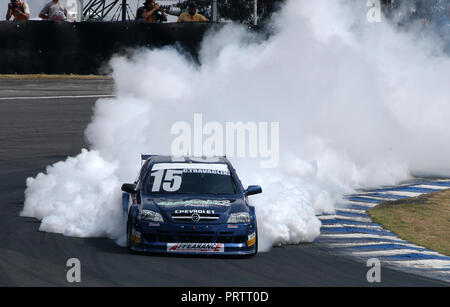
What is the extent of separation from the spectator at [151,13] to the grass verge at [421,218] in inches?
574

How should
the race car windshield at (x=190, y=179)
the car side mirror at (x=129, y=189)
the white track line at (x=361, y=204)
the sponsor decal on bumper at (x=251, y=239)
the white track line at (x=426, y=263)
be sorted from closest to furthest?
the sponsor decal on bumper at (x=251, y=239), the white track line at (x=426, y=263), the car side mirror at (x=129, y=189), the race car windshield at (x=190, y=179), the white track line at (x=361, y=204)

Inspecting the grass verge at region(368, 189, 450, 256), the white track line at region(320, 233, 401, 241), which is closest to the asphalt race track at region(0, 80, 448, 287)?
the white track line at region(320, 233, 401, 241)

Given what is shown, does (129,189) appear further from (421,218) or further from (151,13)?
(151,13)

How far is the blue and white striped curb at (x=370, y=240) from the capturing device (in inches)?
530

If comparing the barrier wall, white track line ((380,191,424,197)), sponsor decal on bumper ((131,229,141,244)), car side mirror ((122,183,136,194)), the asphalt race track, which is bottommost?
white track line ((380,191,424,197))

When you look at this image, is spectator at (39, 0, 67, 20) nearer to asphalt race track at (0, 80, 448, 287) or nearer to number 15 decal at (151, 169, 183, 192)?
asphalt race track at (0, 80, 448, 287)

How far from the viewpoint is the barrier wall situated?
98.3 ft

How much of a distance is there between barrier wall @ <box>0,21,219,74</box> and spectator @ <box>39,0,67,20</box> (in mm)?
553

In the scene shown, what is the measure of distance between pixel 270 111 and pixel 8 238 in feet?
26.4

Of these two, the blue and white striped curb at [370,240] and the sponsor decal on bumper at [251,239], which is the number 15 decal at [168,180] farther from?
the blue and white striped curb at [370,240]

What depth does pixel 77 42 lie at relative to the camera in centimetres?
3055

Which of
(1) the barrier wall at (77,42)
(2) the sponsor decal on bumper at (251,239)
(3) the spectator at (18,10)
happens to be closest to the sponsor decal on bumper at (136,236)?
(2) the sponsor decal on bumper at (251,239)

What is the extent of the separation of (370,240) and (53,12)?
1817 centimetres

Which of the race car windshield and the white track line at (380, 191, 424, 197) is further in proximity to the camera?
the white track line at (380, 191, 424, 197)
